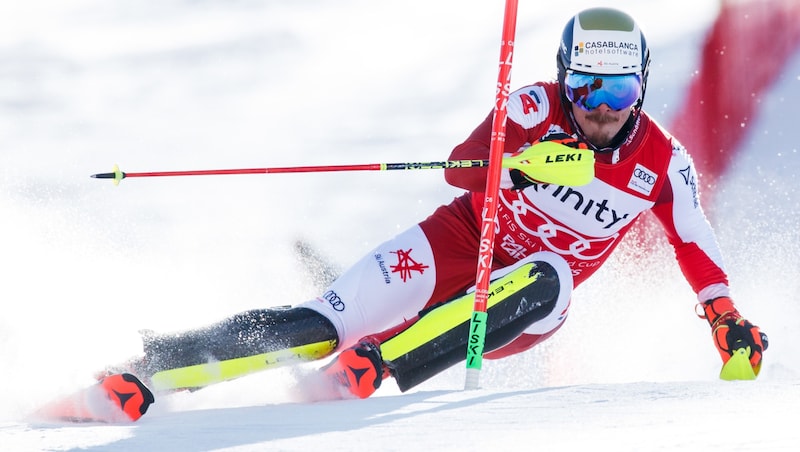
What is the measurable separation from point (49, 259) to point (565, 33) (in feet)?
9.60

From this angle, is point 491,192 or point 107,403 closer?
point 107,403

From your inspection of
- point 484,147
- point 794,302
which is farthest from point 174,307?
point 794,302

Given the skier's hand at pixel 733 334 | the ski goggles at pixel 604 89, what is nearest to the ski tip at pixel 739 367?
the skier's hand at pixel 733 334

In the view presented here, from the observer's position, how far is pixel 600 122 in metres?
4.40

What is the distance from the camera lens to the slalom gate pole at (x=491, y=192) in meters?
3.86

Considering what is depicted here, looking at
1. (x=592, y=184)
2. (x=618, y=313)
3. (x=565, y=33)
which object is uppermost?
(x=565, y=33)

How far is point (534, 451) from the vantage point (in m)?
2.45

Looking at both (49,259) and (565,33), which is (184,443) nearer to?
(565,33)

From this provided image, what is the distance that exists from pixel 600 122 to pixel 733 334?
1.06 metres

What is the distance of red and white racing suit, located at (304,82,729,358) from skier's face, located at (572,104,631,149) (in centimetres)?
7

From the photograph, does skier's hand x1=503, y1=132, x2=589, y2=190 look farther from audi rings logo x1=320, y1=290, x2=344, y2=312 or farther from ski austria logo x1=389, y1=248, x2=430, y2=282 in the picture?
audi rings logo x1=320, y1=290, x2=344, y2=312

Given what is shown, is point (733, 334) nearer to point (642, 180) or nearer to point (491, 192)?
point (642, 180)

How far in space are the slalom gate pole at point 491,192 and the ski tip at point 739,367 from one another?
102cm

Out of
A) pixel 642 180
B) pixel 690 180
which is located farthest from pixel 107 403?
pixel 690 180
